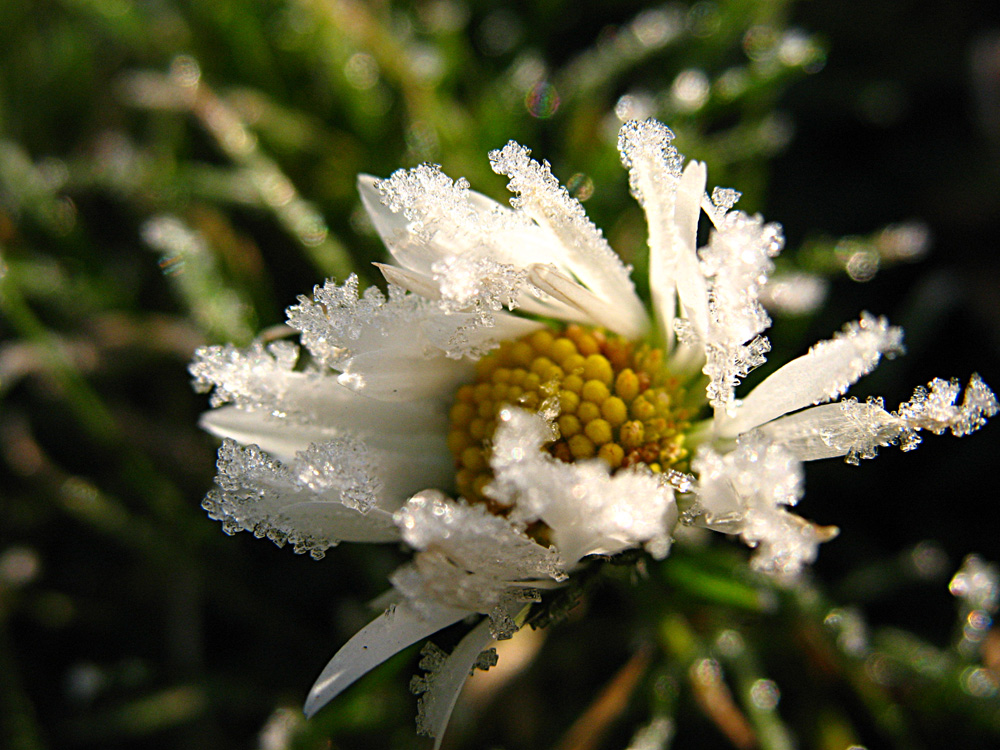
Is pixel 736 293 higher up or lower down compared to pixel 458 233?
lower down

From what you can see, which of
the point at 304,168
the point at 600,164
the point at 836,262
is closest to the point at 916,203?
the point at 836,262

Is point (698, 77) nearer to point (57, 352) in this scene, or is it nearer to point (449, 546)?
point (449, 546)

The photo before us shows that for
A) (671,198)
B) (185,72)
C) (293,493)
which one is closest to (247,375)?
(293,493)

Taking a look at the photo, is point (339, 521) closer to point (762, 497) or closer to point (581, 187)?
point (762, 497)

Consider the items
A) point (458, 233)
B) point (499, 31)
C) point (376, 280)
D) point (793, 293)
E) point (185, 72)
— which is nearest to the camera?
point (458, 233)

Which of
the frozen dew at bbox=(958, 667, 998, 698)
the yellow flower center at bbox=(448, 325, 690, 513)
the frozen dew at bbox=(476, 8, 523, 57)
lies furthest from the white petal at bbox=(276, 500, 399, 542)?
the frozen dew at bbox=(476, 8, 523, 57)

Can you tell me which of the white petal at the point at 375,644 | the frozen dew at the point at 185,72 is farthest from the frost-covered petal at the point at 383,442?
the frozen dew at the point at 185,72
